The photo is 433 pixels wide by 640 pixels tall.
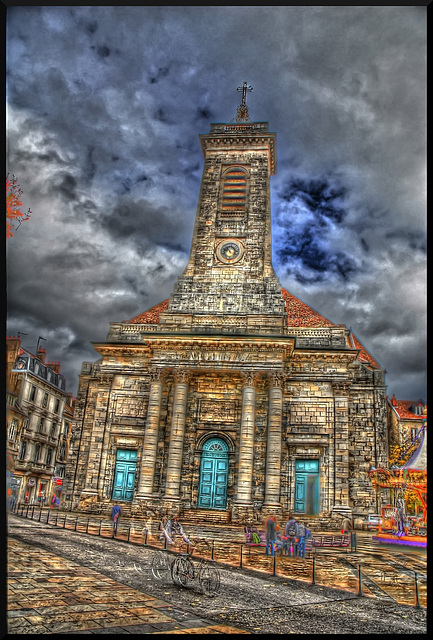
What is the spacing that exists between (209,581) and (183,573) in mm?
635

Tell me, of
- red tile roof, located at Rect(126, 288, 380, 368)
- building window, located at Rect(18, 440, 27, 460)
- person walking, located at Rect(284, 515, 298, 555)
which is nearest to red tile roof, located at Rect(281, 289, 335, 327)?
red tile roof, located at Rect(126, 288, 380, 368)

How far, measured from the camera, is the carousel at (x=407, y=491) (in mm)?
15953

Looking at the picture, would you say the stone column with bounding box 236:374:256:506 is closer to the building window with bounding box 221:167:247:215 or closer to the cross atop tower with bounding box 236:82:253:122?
the building window with bounding box 221:167:247:215

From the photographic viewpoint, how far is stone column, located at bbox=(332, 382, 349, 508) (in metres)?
23.3

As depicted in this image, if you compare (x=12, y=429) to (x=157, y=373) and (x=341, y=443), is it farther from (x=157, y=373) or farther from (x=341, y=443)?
(x=341, y=443)

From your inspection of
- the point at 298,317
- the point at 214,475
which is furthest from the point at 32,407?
the point at 298,317

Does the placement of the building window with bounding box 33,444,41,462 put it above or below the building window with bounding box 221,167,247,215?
below

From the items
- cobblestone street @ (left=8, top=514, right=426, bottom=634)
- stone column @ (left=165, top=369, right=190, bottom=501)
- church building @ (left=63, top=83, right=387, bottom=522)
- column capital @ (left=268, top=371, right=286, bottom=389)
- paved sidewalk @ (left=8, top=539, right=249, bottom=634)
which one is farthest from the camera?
column capital @ (left=268, top=371, right=286, bottom=389)

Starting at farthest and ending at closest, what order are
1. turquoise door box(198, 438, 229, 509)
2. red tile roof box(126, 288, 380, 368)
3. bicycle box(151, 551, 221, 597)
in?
red tile roof box(126, 288, 380, 368)
turquoise door box(198, 438, 229, 509)
bicycle box(151, 551, 221, 597)

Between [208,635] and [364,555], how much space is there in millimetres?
10454

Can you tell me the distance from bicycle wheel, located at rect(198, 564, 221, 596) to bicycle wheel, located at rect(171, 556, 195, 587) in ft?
0.83

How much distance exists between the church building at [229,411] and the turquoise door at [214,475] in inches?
1.9

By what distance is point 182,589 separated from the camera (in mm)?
10422

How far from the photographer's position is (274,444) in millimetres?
23625
